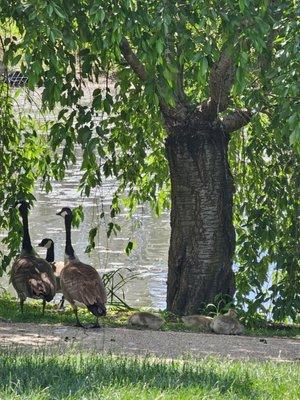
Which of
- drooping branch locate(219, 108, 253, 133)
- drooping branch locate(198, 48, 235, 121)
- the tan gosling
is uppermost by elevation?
drooping branch locate(198, 48, 235, 121)

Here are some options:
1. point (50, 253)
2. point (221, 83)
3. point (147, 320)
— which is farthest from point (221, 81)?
point (50, 253)

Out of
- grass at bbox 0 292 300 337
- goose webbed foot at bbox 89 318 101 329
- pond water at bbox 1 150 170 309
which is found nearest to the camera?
goose webbed foot at bbox 89 318 101 329

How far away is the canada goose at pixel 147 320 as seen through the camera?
12445 millimetres

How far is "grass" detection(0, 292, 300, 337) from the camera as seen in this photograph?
41.9 ft

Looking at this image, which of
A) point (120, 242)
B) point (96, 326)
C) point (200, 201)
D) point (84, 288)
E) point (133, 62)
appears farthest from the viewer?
point (120, 242)

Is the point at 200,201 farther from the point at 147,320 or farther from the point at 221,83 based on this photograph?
the point at 147,320

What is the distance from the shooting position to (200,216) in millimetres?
14086

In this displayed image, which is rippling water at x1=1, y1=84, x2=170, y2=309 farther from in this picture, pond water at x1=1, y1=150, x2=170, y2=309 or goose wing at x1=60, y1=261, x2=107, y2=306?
goose wing at x1=60, y1=261, x2=107, y2=306

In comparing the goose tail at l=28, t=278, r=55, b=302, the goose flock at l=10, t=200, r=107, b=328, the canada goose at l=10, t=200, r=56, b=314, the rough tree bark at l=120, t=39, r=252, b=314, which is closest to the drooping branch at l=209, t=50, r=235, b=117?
the rough tree bark at l=120, t=39, r=252, b=314

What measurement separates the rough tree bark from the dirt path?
1961 mm

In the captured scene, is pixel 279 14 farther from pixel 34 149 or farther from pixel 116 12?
pixel 34 149

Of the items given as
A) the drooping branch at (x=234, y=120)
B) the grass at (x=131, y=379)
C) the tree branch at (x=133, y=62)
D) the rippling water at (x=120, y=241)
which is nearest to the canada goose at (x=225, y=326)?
the drooping branch at (x=234, y=120)

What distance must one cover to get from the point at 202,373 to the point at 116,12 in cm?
333

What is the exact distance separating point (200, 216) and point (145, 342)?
10.8 feet
